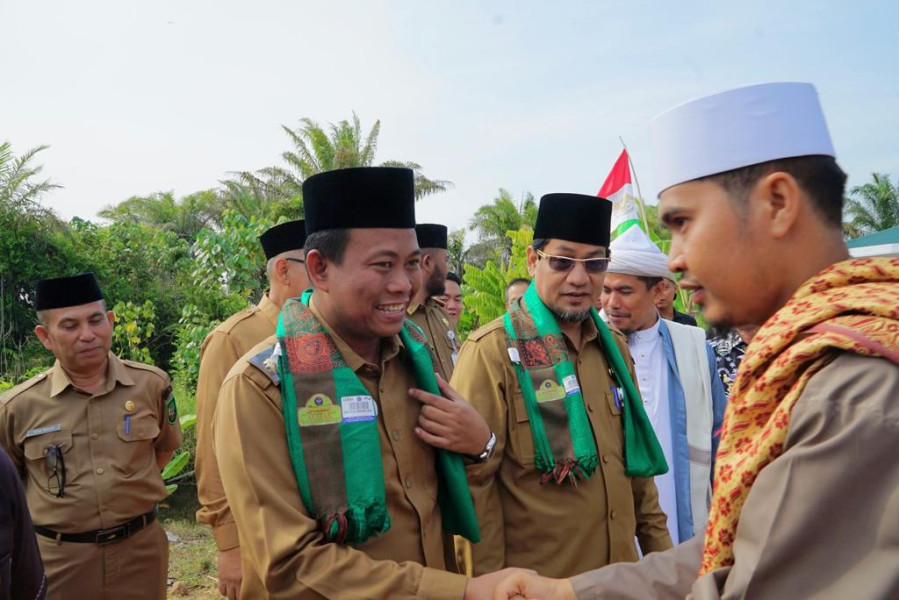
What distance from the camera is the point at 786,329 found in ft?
4.26

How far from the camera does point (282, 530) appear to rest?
1.98m

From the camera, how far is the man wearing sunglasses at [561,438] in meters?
2.93

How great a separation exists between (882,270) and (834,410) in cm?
34

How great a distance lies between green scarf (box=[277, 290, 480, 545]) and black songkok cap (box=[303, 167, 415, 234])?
1.20ft

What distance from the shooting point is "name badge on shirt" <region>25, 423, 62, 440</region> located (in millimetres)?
4234

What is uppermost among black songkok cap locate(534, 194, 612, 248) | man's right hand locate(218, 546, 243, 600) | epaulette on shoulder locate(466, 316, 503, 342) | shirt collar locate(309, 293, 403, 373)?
black songkok cap locate(534, 194, 612, 248)

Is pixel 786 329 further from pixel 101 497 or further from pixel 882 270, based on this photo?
pixel 101 497

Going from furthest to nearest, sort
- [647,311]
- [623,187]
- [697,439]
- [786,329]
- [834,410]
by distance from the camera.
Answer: [623,187], [647,311], [697,439], [786,329], [834,410]

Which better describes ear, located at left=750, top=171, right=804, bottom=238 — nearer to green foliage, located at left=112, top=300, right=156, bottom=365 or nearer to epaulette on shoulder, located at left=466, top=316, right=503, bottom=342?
epaulette on shoulder, located at left=466, top=316, right=503, bottom=342

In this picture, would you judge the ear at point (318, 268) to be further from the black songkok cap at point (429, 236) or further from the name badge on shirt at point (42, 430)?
the black songkok cap at point (429, 236)

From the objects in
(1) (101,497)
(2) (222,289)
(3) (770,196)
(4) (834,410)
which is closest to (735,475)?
(4) (834,410)

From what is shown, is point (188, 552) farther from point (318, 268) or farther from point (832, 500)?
point (832, 500)

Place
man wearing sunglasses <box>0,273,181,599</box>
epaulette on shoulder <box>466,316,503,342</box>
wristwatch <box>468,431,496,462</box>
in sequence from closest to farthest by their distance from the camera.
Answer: wristwatch <box>468,431,496,462</box> < epaulette on shoulder <box>466,316,503,342</box> < man wearing sunglasses <box>0,273,181,599</box>

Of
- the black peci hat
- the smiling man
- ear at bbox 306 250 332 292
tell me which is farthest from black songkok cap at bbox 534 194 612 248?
the black peci hat
